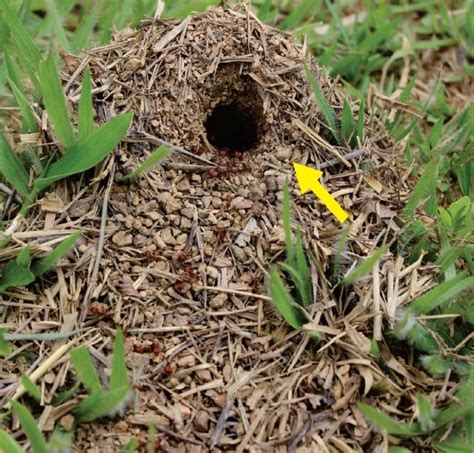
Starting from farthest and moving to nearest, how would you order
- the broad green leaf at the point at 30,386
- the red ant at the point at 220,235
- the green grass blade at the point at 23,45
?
the green grass blade at the point at 23,45
the red ant at the point at 220,235
the broad green leaf at the point at 30,386

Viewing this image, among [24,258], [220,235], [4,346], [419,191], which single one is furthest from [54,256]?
[419,191]

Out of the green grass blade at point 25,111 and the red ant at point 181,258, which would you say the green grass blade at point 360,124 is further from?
the green grass blade at point 25,111

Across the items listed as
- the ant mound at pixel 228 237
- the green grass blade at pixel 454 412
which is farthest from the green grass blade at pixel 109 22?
the green grass blade at pixel 454 412

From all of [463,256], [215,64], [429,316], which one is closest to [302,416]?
[429,316]

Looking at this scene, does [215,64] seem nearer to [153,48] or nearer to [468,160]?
[153,48]

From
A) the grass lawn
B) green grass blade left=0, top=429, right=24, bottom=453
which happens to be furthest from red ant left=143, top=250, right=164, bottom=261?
green grass blade left=0, top=429, right=24, bottom=453

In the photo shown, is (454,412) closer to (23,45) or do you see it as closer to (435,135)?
(435,135)

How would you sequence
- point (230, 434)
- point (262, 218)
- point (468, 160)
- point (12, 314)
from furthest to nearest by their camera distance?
point (468, 160) → point (262, 218) → point (12, 314) → point (230, 434)

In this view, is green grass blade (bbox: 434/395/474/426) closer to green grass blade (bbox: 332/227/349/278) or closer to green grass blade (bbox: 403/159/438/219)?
green grass blade (bbox: 332/227/349/278)
